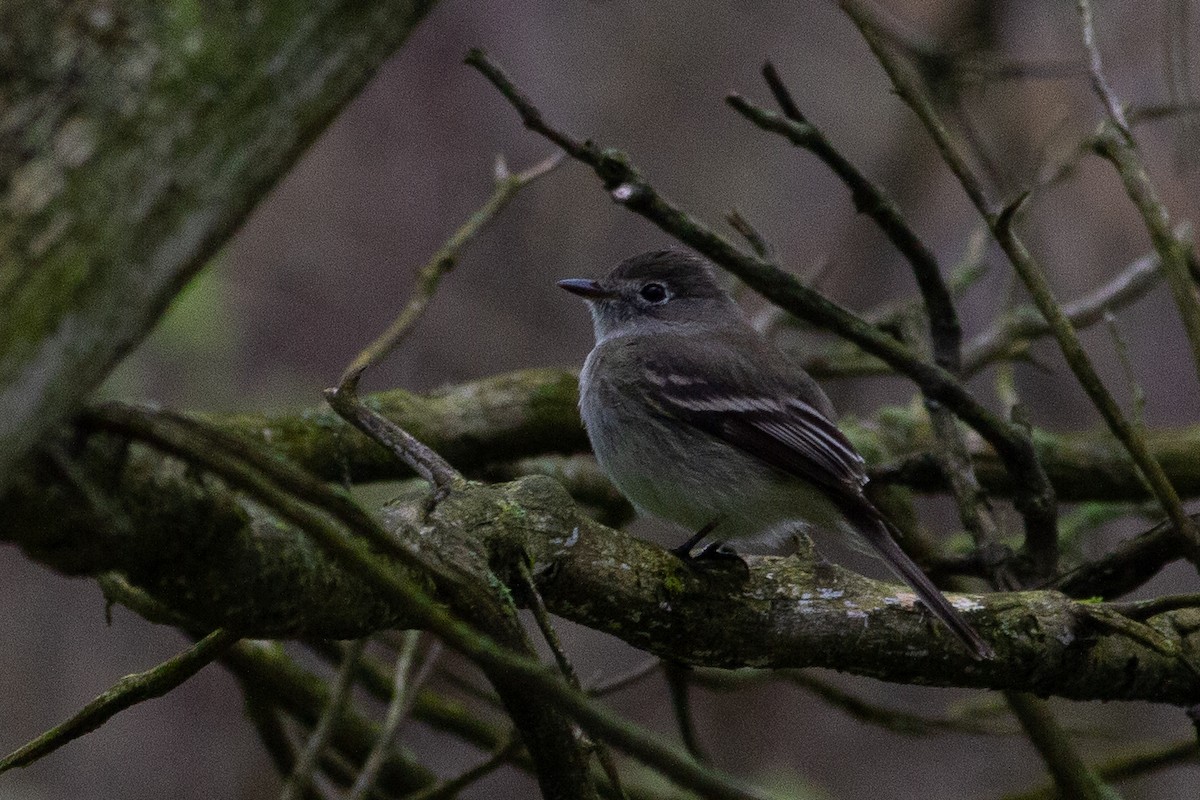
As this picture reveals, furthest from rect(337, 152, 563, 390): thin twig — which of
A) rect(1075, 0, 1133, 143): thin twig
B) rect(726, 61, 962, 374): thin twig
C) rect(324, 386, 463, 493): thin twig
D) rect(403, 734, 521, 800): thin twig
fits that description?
rect(1075, 0, 1133, 143): thin twig

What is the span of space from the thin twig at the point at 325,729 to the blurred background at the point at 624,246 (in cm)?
426

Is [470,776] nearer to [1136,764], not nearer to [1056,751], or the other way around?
[1056,751]

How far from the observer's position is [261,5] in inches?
58.8

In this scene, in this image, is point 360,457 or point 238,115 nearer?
point 238,115

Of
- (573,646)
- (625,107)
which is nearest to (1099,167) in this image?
(625,107)

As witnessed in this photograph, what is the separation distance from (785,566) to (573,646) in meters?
6.22

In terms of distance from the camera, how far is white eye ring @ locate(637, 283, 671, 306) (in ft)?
17.1

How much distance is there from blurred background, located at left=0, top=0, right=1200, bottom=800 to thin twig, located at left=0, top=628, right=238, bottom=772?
551 centimetres

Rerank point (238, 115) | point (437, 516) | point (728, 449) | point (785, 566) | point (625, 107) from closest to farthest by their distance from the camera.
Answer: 1. point (238, 115)
2. point (437, 516)
3. point (785, 566)
4. point (728, 449)
5. point (625, 107)

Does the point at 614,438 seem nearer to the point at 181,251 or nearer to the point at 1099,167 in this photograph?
the point at 181,251

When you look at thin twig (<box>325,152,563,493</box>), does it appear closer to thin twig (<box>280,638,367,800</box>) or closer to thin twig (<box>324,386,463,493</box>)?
thin twig (<box>324,386,463,493</box>)

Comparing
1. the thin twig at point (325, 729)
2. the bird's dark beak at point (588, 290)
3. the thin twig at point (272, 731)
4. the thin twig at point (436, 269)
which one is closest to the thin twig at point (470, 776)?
the thin twig at point (325, 729)

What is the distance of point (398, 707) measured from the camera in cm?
412

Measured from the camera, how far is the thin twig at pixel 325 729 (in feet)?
12.3
